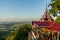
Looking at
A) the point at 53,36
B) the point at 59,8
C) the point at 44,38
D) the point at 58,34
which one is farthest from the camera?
the point at 59,8

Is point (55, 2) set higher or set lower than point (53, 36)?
higher

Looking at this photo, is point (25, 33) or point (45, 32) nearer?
point (45, 32)

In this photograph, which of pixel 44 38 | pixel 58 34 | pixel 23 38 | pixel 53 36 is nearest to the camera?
pixel 58 34

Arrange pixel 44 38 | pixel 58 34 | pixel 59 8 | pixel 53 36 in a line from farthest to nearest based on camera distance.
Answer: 1. pixel 59 8
2. pixel 44 38
3. pixel 53 36
4. pixel 58 34

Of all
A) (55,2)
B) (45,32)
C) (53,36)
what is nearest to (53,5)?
(55,2)

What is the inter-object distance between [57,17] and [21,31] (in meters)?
8.85

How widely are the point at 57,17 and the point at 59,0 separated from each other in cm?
95

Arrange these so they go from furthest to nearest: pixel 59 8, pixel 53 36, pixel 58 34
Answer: pixel 59 8
pixel 53 36
pixel 58 34

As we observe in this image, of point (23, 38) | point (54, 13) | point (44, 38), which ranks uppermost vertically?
point (54, 13)

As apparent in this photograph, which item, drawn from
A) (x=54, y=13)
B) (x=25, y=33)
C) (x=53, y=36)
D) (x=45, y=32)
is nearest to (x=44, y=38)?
(x=45, y=32)

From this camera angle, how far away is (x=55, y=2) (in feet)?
39.5

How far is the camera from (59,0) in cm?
1205

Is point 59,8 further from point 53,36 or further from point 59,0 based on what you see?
point 53,36

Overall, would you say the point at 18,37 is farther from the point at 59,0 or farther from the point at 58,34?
the point at 58,34
